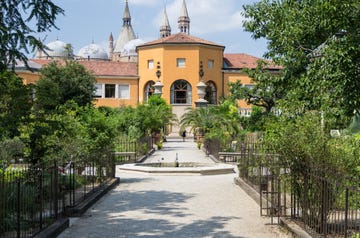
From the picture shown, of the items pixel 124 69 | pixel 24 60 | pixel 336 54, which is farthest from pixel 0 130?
pixel 124 69

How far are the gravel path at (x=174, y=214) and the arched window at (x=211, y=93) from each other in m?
43.2

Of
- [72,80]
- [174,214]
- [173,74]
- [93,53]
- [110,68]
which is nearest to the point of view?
[174,214]

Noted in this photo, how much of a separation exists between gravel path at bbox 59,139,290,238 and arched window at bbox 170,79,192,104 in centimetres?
4216

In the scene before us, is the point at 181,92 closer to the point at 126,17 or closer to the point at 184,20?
the point at 184,20

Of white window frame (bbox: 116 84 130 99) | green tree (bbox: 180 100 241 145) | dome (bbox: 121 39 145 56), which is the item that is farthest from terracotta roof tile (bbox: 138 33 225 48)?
dome (bbox: 121 39 145 56)

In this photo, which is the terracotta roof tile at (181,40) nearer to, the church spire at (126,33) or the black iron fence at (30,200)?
the black iron fence at (30,200)

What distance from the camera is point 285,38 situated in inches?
556

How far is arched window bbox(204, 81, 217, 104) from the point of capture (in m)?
58.9

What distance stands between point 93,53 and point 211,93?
41845mm

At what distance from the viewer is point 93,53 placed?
311 ft

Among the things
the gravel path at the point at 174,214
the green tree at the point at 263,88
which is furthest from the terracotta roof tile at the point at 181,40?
the gravel path at the point at 174,214

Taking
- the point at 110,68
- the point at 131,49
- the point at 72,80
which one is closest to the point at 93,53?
the point at 131,49

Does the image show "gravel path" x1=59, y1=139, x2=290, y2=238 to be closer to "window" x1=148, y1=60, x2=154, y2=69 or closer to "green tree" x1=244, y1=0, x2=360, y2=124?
"green tree" x1=244, y1=0, x2=360, y2=124

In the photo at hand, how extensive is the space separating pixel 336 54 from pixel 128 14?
10577 centimetres
